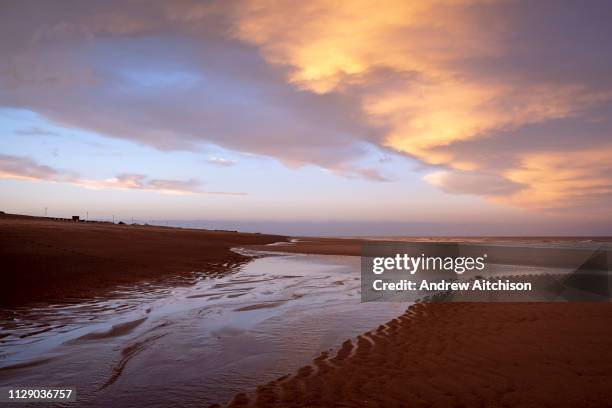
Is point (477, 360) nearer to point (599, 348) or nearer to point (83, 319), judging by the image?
point (599, 348)

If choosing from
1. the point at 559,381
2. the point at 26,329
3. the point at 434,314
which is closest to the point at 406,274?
the point at 434,314

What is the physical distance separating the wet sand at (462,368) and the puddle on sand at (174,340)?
2.38 feet

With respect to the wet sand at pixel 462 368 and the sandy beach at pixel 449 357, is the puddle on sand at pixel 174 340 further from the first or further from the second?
the wet sand at pixel 462 368

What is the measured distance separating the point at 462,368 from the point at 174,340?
20.4ft

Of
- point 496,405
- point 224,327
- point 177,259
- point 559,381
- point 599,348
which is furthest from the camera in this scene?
point 177,259

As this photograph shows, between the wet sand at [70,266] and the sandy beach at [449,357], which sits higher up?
the wet sand at [70,266]

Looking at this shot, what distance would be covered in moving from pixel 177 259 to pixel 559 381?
22.2m

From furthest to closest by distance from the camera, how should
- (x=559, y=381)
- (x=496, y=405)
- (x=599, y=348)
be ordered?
(x=599, y=348)
(x=559, y=381)
(x=496, y=405)

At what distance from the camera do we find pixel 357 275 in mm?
21750

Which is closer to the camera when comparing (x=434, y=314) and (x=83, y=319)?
(x=83, y=319)

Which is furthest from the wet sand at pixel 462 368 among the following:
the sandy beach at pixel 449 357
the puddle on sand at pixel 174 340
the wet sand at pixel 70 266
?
the wet sand at pixel 70 266

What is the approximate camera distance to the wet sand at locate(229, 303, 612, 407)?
5625mm

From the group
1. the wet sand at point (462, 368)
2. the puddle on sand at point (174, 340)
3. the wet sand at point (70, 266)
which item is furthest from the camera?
the wet sand at point (70, 266)

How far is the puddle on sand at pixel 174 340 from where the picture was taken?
20.3ft
